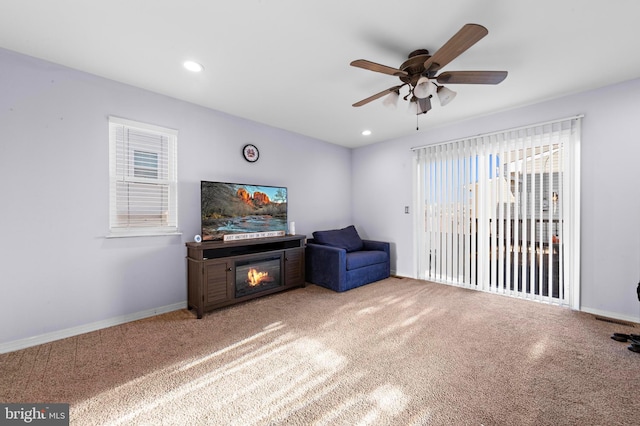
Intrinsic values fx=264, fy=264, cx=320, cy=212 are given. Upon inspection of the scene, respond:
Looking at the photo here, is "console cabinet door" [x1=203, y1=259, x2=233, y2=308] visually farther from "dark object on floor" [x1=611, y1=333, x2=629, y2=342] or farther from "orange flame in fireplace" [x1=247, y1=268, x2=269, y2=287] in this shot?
"dark object on floor" [x1=611, y1=333, x2=629, y2=342]

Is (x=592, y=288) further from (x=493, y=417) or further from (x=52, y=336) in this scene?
(x=52, y=336)

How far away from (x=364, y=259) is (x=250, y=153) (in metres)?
2.40

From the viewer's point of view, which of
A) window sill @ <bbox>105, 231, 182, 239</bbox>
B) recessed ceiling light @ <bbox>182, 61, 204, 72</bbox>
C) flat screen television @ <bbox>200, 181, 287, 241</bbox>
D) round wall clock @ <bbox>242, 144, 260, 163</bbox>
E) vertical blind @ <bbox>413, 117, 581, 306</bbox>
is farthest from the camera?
round wall clock @ <bbox>242, 144, 260, 163</bbox>

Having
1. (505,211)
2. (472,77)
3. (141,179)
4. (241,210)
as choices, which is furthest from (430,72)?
(141,179)

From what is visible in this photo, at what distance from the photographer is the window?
2773 mm

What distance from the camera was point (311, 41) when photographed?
2.13 meters

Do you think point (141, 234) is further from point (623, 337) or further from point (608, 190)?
point (608, 190)

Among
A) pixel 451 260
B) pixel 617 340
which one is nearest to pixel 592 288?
pixel 617 340

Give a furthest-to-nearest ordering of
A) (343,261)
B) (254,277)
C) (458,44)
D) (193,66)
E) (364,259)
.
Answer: (364,259)
(343,261)
(254,277)
(193,66)
(458,44)

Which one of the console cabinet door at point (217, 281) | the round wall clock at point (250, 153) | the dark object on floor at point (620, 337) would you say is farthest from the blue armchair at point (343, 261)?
the dark object on floor at point (620, 337)

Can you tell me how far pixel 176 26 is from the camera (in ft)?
6.40

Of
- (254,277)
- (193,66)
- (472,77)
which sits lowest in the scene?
(254,277)

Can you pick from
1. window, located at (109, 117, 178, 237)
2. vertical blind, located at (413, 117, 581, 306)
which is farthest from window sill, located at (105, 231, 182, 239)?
vertical blind, located at (413, 117, 581, 306)

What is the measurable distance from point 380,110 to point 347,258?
2166 millimetres
